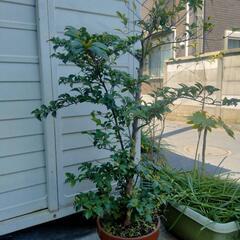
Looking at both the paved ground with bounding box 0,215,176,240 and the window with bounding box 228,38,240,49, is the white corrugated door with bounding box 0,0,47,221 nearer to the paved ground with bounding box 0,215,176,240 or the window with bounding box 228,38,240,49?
the paved ground with bounding box 0,215,176,240

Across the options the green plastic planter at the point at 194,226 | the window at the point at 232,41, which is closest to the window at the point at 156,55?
the green plastic planter at the point at 194,226

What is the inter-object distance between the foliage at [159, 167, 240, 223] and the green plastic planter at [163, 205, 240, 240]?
0.18ft

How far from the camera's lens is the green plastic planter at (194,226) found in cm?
174

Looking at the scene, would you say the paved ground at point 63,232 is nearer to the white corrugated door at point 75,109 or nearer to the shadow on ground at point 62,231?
the shadow on ground at point 62,231

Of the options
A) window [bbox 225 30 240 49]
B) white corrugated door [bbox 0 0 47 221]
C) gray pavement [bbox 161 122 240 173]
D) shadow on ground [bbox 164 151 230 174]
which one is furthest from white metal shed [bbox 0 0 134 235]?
window [bbox 225 30 240 49]

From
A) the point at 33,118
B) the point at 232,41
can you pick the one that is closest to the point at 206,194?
the point at 33,118

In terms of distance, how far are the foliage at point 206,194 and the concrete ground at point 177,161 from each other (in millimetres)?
338

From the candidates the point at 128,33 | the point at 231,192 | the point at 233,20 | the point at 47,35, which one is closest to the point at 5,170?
the point at 47,35

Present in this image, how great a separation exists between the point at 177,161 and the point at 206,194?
5.52ft

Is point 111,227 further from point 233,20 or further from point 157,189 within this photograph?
point 233,20

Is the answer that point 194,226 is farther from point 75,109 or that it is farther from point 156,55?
point 156,55

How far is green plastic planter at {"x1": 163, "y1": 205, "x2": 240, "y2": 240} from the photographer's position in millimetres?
1739

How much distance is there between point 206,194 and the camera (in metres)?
2.02

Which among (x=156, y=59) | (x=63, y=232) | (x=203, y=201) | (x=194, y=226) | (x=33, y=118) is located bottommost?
(x=63, y=232)
